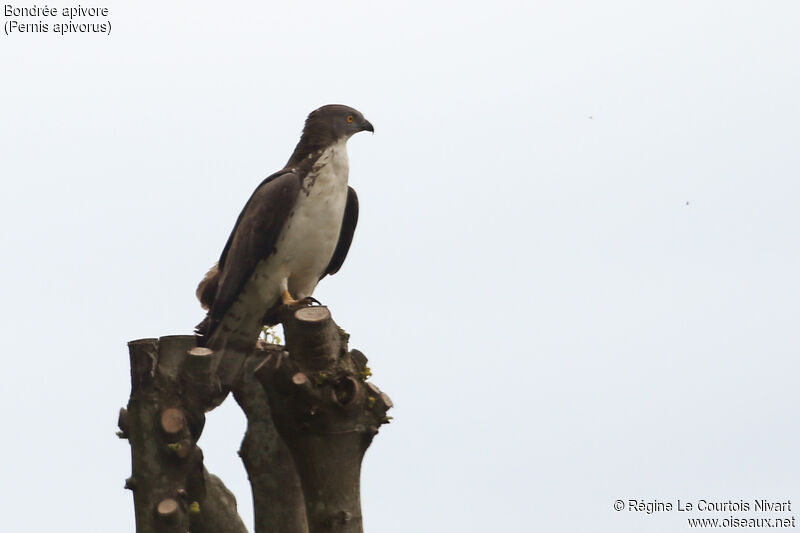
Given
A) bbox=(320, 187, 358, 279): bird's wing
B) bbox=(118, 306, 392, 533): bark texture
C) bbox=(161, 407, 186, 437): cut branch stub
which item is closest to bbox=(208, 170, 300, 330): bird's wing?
bbox=(320, 187, 358, 279): bird's wing

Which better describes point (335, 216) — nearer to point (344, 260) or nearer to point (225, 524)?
point (344, 260)

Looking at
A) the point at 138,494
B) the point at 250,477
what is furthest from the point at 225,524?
the point at 138,494

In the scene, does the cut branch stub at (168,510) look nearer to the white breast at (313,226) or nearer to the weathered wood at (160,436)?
the weathered wood at (160,436)

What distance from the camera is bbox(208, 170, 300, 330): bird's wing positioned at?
7.84 meters

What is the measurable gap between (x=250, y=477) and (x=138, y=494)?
1393mm

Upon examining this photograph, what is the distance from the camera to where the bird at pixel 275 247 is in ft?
25.8

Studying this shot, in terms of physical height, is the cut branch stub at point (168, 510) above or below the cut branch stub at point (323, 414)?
below

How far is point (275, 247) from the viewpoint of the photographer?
7914 mm

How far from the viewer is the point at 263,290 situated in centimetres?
796

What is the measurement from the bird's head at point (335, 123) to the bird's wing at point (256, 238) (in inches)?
25.4

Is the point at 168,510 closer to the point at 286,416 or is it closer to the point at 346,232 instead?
the point at 286,416

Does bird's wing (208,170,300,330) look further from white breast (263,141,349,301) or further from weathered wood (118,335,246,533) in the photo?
weathered wood (118,335,246,533)

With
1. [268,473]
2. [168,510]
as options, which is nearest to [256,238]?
[268,473]

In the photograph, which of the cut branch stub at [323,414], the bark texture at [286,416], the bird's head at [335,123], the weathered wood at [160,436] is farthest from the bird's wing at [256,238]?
the cut branch stub at [323,414]
